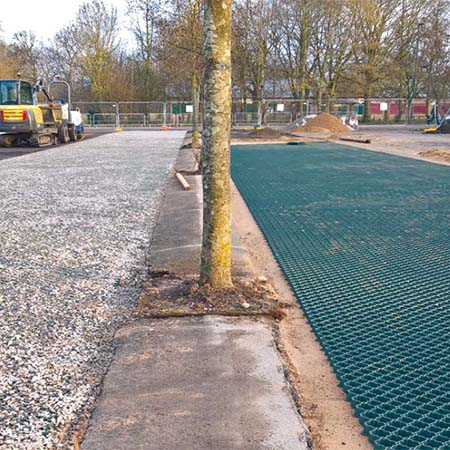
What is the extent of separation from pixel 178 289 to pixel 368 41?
38.5m

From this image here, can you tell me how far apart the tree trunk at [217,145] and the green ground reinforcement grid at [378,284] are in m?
0.71

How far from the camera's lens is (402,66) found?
40.4 m

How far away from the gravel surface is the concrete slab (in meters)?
0.16

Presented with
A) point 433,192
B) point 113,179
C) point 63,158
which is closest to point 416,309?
point 433,192

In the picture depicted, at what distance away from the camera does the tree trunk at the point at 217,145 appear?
360cm

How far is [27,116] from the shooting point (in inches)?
696

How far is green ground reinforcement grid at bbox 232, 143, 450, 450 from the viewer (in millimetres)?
2531

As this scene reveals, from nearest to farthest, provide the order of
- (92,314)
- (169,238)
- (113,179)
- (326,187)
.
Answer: (92,314)
(169,238)
(326,187)
(113,179)

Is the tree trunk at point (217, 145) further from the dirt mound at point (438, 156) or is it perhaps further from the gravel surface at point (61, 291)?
the dirt mound at point (438, 156)

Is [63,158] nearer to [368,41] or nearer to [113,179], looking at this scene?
[113,179]

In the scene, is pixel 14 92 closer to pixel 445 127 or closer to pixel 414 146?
pixel 414 146

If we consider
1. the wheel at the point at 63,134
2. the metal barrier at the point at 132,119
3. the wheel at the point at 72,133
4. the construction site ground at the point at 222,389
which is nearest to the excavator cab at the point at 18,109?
the wheel at the point at 63,134

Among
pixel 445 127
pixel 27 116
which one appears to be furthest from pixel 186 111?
pixel 27 116

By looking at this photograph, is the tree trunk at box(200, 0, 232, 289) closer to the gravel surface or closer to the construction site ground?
the construction site ground
